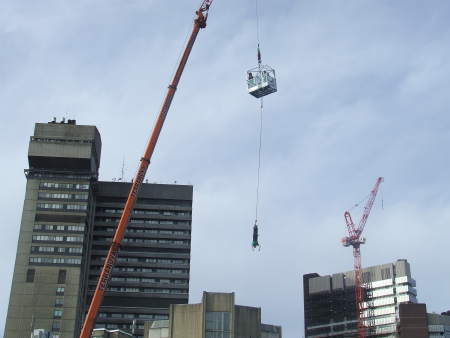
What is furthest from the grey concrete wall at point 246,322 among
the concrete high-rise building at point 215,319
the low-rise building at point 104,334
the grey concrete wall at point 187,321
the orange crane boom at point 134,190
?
the low-rise building at point 104,334

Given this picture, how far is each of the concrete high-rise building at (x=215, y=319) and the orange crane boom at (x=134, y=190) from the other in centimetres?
1322

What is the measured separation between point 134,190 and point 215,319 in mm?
23447

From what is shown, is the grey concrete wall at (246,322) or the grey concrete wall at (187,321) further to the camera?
the grey concrete wall at (246,322)

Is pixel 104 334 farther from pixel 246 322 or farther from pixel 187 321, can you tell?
pixel 246 322

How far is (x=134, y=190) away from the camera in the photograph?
106375mm

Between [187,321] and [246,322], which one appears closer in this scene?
[187,321]

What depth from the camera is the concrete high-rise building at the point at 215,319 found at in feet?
341

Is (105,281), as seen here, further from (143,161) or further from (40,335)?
(40,335)

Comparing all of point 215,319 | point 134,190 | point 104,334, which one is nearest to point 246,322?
point 215,319

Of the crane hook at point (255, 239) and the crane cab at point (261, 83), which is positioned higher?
the crane cab at point (261, 83)

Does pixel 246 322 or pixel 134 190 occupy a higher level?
pixel 134 190

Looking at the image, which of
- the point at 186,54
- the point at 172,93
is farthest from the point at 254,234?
the point at 186,54

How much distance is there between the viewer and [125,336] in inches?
6403

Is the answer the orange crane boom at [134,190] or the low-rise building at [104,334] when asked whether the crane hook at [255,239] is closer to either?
the orange crane boom at [134,190]
